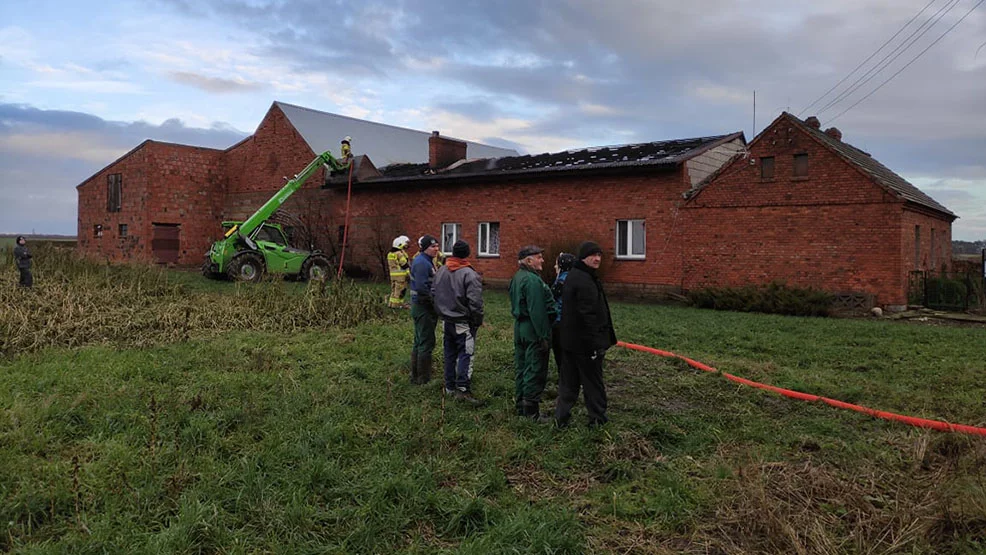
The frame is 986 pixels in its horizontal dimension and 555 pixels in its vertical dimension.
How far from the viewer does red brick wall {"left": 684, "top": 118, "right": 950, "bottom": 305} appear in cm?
1552

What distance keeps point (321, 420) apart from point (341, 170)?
2062 centimetres

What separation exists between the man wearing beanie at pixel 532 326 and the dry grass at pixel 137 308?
6085mm

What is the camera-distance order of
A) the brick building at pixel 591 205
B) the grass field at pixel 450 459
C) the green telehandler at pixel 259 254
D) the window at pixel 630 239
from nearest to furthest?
the grass field at pixel 450 459 < the brick building at pixel 591 205 < the window at pixel 630 239 < the green telehandler at pixel 259 254

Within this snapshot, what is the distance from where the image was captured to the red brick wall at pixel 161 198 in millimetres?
28562

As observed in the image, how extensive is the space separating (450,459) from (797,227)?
46.3 feet

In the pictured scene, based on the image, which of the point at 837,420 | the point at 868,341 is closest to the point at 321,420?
the point at 837,420

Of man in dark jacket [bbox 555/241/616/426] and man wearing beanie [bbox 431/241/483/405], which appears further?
man wearing beanie [bbox 431/241/483/405]

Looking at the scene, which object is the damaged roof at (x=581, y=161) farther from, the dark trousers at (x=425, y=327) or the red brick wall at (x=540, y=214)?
the dark trousers at (x=425, y=327)

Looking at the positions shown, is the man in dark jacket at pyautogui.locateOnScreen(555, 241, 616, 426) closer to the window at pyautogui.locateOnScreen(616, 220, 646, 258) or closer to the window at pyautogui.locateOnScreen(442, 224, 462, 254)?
the window at pyautogui.locateOnScreen(616, 220, 646, 258)

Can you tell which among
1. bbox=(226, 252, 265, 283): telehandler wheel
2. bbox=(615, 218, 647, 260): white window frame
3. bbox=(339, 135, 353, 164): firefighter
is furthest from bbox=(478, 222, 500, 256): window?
bbox=(226, 252, 265, 283): telehandler wheel

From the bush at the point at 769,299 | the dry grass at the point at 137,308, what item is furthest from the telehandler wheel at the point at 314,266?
the bush at the point at 769,299

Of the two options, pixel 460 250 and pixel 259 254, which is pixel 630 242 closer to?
pixel 259 254

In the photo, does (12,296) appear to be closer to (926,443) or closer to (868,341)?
(926,443)

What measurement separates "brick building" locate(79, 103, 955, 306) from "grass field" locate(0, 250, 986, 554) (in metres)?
7.43
